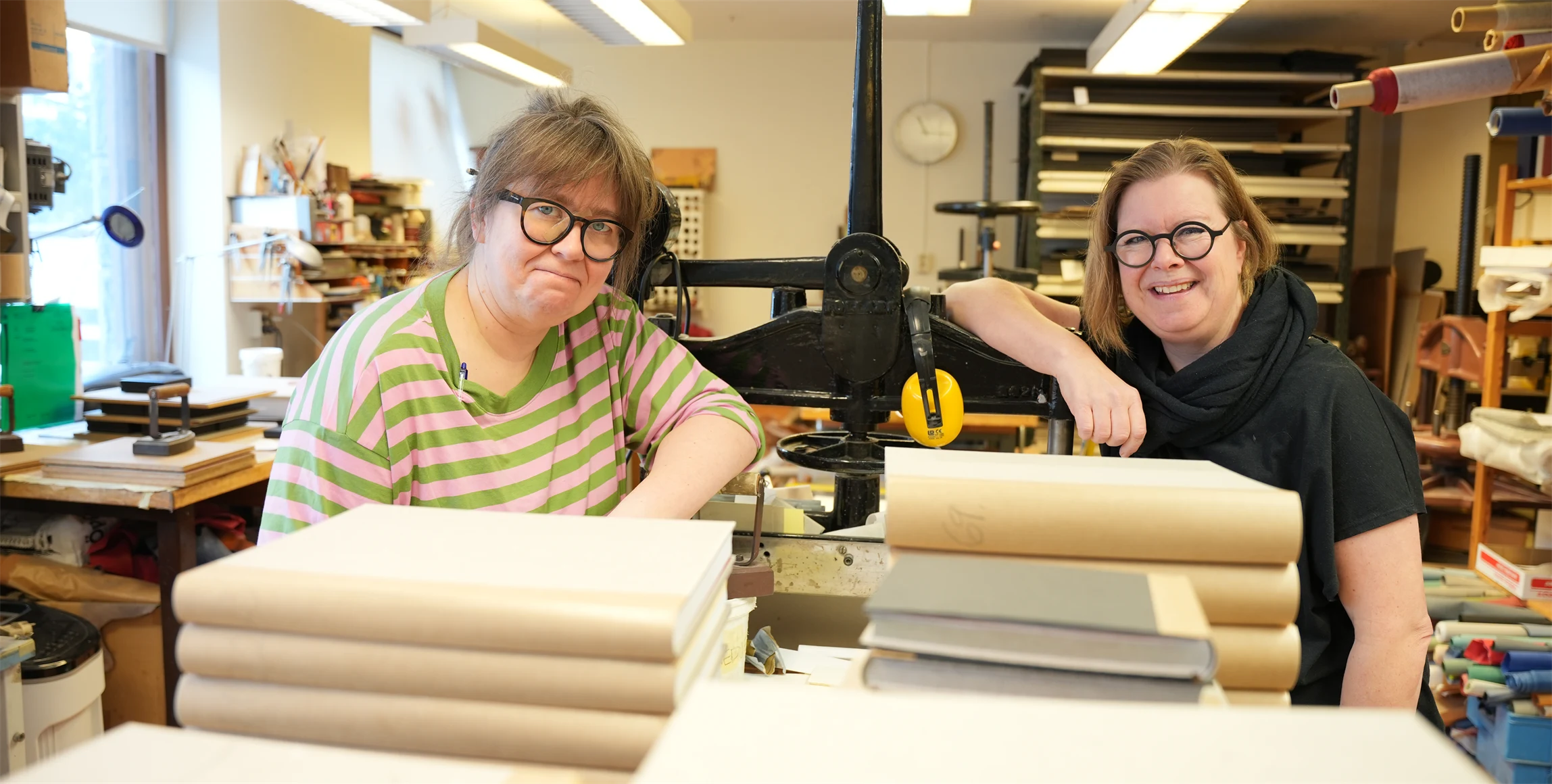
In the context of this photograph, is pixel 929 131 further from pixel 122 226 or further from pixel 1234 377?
pixel 1234 377

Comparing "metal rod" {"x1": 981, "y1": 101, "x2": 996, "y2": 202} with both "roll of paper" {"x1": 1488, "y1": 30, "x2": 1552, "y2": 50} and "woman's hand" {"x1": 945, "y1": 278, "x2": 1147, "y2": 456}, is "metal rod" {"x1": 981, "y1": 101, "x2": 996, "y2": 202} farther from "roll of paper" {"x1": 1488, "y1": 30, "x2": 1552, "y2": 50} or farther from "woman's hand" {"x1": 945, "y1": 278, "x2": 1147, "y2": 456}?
"roll of paper" {"x1": 1488, "y1": 30, "x2": 1552, "y2": 50}

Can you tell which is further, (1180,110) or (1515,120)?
(1180,110)

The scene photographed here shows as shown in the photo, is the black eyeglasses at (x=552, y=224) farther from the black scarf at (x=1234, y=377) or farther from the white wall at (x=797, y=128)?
the white wall at (x=797, y=128)

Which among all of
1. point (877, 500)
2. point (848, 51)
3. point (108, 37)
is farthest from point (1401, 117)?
point (108, 37)

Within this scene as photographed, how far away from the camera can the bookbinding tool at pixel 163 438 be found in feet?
9.12

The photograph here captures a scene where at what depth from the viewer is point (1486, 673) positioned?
2727 millimetres

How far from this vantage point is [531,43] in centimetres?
773

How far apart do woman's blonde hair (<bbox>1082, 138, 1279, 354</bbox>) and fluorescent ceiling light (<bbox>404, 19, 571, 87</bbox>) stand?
3244 mm

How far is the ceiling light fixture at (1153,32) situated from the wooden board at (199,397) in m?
3.70

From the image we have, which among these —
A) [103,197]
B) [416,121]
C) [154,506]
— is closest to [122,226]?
[154,506]

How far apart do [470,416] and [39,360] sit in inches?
107

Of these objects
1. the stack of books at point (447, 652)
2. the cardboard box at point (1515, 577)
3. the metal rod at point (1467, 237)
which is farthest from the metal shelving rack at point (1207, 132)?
the stack of books at point (447, 652)

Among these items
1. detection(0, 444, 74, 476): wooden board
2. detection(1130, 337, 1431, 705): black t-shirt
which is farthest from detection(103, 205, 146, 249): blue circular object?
detection(1130, 337, 1431, 705): black t-shirt

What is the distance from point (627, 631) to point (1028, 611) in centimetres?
25
